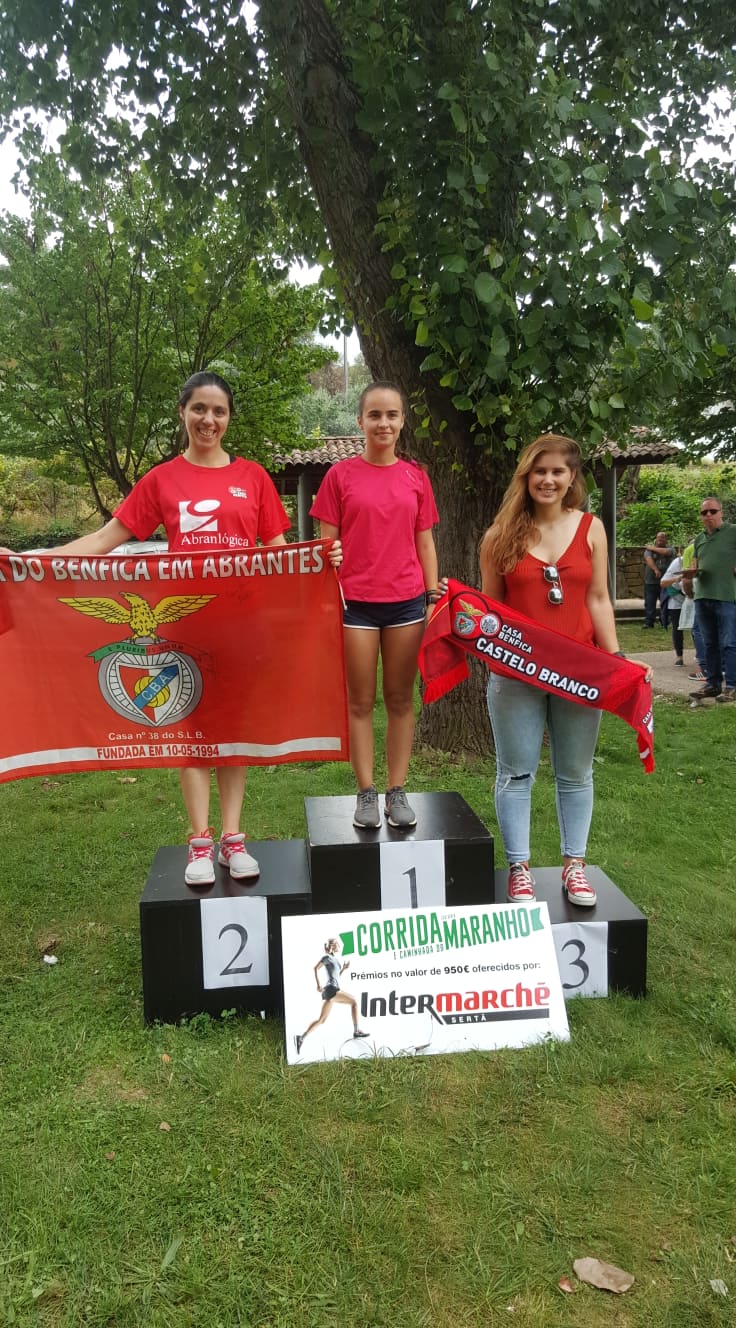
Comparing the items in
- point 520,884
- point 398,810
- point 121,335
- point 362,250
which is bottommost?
point 520,884

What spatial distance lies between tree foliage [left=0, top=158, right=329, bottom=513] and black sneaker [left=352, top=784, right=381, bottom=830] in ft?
31.5

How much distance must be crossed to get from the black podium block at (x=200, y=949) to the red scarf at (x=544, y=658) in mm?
1049

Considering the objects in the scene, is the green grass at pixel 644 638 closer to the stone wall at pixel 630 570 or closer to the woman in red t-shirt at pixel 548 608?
the stone wall at pixel 630 570

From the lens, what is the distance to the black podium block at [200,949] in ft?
10.1

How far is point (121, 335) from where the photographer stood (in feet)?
43.1

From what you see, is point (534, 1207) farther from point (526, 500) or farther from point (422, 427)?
point (422, 427)

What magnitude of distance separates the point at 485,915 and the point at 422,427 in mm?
3435

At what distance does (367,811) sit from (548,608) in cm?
108

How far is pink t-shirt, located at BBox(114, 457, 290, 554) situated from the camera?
3.16m

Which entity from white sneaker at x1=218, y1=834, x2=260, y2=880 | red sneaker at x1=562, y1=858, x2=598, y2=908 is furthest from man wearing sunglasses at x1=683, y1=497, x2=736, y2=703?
white sneaker at x1=218, y1=834, x2=260, y2=880

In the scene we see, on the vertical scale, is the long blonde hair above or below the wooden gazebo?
below

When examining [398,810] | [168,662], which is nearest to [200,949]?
[398,810]

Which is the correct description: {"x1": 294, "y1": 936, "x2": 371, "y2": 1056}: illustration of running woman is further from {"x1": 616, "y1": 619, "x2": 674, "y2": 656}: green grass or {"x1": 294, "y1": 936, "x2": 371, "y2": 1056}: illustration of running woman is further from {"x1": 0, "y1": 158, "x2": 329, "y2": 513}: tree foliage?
{"x1": 616, "y1": 619, "x2": 674, "y2": 656}: green grass

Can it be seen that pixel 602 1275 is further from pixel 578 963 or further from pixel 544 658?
pixel 544 658
